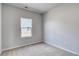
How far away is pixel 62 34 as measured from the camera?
3576 mm

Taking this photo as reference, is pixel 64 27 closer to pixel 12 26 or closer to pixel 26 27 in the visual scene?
pixel 26 27

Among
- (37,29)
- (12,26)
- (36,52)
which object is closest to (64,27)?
(36,52)

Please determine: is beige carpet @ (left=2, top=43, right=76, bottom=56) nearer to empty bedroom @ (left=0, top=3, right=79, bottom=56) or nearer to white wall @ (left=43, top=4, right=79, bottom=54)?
empty bedroom @ (left=0, top=3, right=79, bottom=56)

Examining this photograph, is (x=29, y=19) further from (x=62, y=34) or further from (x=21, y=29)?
(x=62, y=34)

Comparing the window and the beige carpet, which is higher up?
the window

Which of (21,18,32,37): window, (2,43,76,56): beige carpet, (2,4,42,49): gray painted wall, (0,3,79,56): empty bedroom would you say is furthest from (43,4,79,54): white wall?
(2,4,42,49): gray painted wall

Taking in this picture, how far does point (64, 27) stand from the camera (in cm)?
345

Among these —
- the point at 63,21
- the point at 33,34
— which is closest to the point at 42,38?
the point at 33,34

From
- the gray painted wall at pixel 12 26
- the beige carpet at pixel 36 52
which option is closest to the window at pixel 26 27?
the gray painted wall at pixel 12 26

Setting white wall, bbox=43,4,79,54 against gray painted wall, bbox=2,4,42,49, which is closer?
white wall, bbox=43,4,79,54

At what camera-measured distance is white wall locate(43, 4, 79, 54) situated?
295 cm

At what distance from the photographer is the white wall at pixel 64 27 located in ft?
9.67

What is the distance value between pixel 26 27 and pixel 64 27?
7.62 feet

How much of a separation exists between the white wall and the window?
123cm
